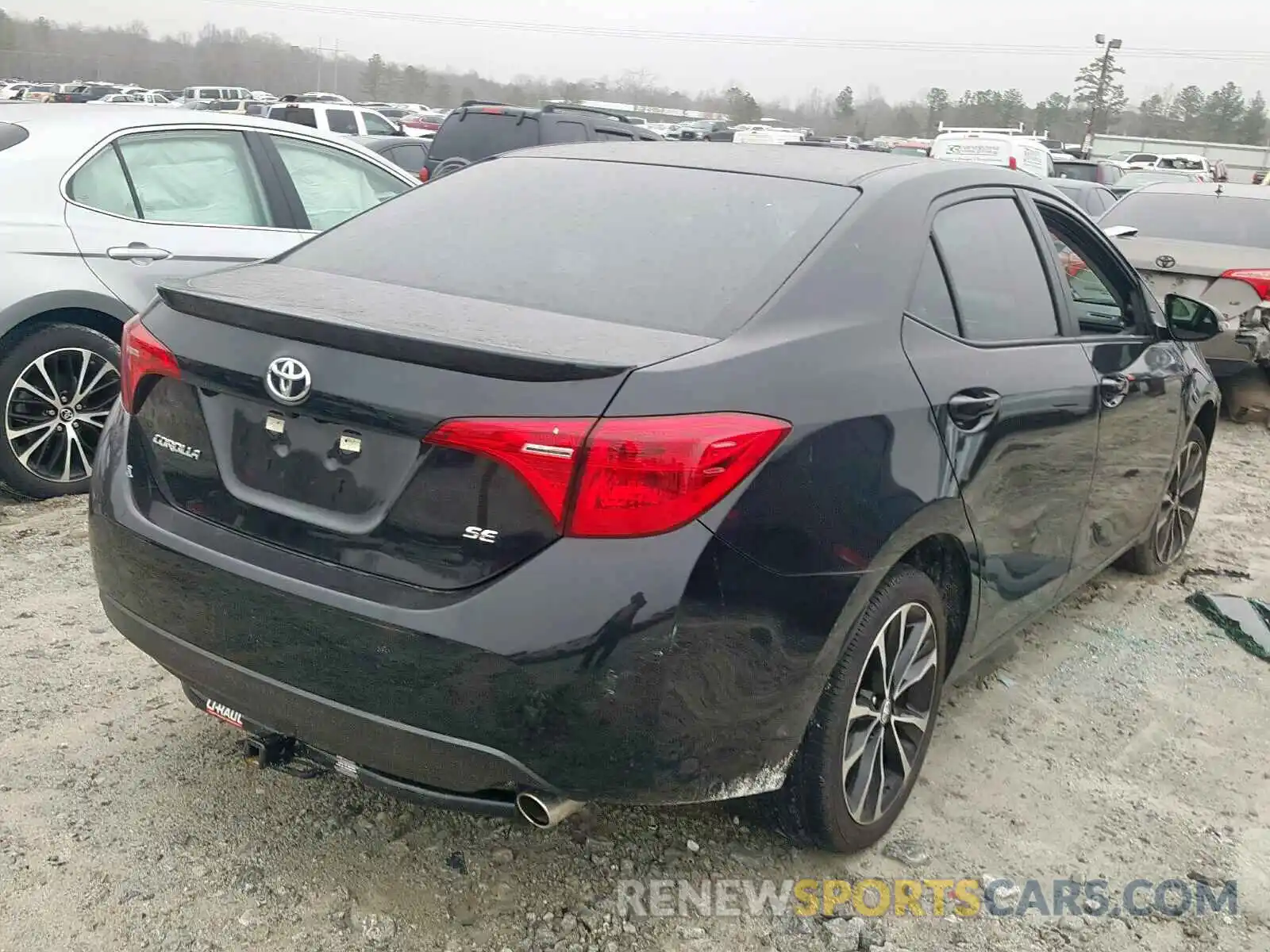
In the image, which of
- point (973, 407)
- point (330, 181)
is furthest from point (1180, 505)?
point (330, 181)

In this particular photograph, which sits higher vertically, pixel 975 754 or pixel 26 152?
pixel 26 152

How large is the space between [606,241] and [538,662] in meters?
1.13

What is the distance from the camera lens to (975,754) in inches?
135

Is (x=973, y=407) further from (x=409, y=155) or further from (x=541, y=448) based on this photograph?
(x=409, y=155)

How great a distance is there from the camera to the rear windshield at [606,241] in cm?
255

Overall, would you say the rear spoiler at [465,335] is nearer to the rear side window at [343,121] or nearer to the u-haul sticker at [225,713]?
the u-haul sticker at [225,713]

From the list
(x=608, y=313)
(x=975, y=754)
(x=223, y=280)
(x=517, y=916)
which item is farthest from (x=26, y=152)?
(x=975, y=754)

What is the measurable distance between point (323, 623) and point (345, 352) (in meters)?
0.52

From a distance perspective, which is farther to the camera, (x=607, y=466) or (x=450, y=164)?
(x=450, y=164)

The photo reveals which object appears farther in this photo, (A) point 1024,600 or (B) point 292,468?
(A) point 1024,600

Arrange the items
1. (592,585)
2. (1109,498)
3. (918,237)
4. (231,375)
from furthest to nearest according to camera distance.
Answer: (1109,498)
(918,237)
(231,375)
(592,585)

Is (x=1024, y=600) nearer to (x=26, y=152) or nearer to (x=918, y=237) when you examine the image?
(x=918, y=237)

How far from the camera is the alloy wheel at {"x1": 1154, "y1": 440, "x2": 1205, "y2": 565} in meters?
4.88

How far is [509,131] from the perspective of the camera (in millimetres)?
12758
